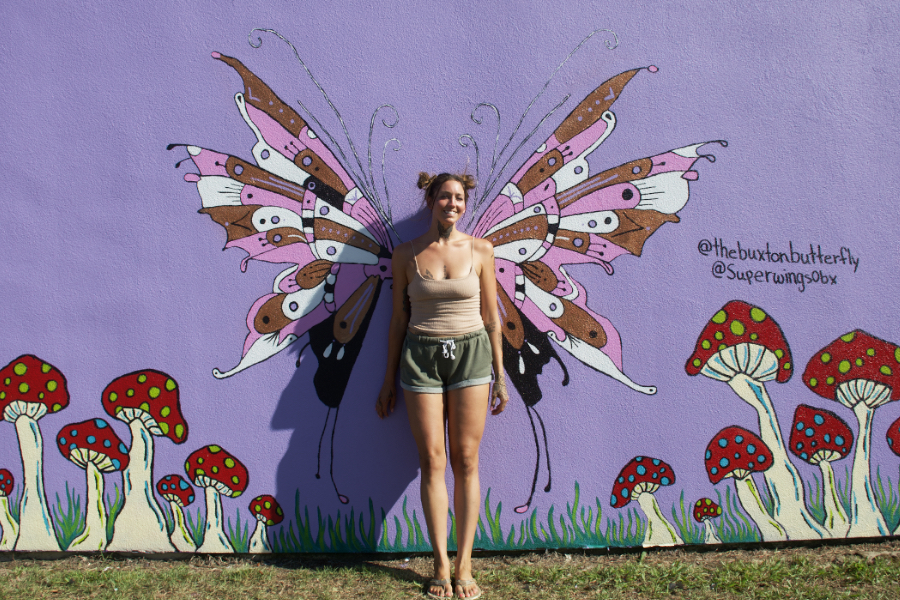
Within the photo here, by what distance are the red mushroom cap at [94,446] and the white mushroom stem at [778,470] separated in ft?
11.9

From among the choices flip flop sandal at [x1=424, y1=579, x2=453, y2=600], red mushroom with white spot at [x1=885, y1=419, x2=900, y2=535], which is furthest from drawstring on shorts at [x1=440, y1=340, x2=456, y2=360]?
red mushroom with white spot at [x1=885, y1=419, x2=900, y2=535]

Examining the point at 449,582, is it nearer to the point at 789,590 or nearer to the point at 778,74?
the point at 789,590

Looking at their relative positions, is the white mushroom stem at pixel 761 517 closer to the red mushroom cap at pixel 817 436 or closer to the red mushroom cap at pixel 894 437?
the red mushroom cap at pixel 817 436

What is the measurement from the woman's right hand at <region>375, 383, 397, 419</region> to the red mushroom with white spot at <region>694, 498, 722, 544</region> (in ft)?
6.16

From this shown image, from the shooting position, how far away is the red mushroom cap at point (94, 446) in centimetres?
355

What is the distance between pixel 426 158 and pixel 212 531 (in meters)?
2.52

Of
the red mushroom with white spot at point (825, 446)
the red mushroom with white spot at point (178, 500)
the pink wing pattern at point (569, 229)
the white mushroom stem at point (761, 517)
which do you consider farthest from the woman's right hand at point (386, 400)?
the red mushroom with white spot at point (825, 446)

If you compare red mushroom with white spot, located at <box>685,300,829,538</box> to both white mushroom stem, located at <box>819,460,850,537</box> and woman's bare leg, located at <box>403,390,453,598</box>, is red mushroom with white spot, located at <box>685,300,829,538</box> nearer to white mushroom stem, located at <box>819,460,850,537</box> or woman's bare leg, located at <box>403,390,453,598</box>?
white mushroom stem, located at <box>819,460,850,537</box>

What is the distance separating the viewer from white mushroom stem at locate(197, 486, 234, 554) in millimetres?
3539

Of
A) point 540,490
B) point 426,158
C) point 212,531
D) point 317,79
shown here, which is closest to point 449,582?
point 540,490

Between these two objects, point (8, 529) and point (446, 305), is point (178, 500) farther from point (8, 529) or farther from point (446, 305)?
point (446, 305)

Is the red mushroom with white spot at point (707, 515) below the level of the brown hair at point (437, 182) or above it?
below

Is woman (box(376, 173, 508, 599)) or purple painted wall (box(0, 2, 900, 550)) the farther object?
purple painted wall (box(0, 2, 900, 550))

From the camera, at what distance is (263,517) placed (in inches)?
140
